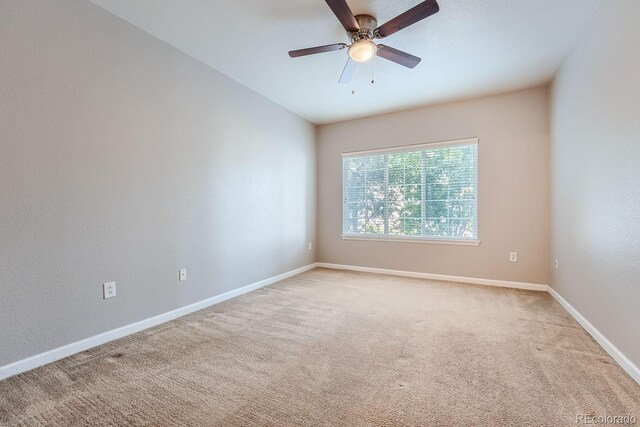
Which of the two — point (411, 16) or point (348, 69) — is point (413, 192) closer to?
point (348, 69)

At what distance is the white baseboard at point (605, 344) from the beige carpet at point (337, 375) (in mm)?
48

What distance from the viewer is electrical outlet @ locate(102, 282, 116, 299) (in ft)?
7.41

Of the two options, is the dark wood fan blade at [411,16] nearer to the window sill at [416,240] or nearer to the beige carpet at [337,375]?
the beige carpet at [337,375]

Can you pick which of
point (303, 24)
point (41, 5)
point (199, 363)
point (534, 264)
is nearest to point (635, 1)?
point (303, 24)

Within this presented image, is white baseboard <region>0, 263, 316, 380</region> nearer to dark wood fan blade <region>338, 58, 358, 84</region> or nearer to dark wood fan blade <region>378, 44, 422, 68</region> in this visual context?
dark wood fan blade <region>338, 58, 358, 84</region>

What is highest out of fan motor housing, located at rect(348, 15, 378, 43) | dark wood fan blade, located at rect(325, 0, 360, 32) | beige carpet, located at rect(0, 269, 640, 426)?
fan motor housing, located at rect(348, 15, 378, 43)

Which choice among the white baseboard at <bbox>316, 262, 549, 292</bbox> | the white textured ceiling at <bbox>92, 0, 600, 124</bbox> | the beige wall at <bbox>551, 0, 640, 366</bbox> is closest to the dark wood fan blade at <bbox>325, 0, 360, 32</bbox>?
the white textured ceiling at <bbox>92, 0, 600, 124</bbox>

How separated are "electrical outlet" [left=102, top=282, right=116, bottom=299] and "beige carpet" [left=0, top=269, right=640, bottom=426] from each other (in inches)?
14.8

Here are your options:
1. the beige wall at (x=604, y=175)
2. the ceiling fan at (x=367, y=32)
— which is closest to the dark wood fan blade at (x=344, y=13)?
the ceiling fan at (x=367, y=32)

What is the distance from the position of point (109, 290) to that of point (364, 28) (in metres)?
2.93

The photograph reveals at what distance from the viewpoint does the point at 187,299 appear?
292 cm

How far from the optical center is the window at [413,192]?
13.3 ft

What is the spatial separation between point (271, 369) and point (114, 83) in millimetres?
2519

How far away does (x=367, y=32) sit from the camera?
2277mm
